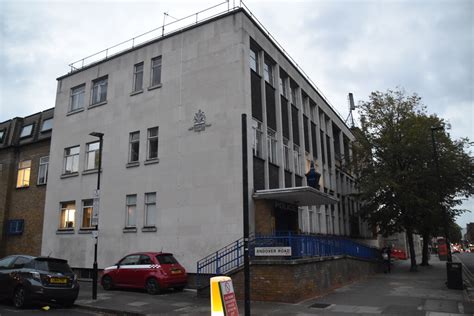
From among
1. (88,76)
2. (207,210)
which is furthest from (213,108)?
(88,76)

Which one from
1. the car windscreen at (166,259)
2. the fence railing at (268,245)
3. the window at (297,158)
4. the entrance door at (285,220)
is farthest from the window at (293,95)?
the car windscreen at (166,259)

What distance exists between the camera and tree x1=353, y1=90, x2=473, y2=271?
92.6 feet

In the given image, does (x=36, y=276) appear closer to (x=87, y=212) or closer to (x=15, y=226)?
(x=87, y=212)

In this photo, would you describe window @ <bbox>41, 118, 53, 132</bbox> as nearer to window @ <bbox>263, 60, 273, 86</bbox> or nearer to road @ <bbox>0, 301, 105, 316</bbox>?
window @ <bbox>263, 60, 273, 86</bbox>

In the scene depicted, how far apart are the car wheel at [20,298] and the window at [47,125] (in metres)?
16.3

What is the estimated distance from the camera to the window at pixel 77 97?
24.7 meters

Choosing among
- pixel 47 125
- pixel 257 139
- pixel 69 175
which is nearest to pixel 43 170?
pixel 47 125

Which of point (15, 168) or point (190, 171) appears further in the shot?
point (15, 168)

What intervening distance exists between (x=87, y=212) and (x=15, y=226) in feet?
23.2

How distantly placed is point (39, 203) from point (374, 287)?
20.3m

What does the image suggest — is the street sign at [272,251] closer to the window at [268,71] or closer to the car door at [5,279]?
the car door at [5,279]

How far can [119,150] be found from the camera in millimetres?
21484

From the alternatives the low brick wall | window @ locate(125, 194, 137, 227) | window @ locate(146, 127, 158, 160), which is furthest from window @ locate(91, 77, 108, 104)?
the low brick wall

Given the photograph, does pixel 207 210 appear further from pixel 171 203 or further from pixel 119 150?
pixel 119 150
